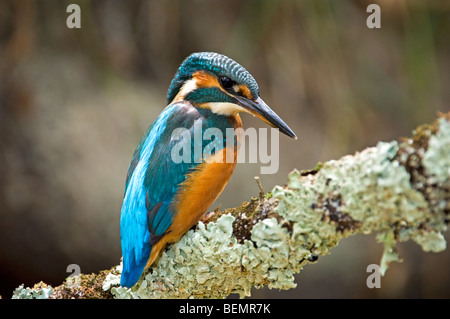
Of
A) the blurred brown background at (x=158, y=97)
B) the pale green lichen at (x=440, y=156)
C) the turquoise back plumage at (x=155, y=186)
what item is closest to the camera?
the pale green lichen at (x=440, y=156)

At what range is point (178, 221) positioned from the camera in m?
2.01

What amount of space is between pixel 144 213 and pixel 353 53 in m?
2.72

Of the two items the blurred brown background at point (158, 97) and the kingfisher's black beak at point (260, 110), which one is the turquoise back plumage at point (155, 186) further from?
the blurred brown background at point (158, 97)

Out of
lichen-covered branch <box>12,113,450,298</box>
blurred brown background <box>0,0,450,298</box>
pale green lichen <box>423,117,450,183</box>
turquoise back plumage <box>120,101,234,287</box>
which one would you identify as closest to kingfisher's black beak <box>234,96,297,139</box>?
turquoise back plumage <box>120,101,234,287</box>

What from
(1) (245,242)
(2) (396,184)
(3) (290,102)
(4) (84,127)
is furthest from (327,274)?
(2) (396,184)

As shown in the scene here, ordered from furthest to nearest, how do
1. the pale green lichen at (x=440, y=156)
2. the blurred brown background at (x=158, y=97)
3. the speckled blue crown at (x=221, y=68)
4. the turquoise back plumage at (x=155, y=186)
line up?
the blurred brown background at (x=158, y=97), the speckled blue crown at (x=221, y=68), the turquoise back plumage at (x=155, y=186), the pale green lichen at (x=440, y=156)

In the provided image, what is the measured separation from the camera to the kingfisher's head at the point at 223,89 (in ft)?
6.89

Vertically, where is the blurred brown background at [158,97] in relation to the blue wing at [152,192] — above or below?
above

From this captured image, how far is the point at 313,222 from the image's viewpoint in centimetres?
155

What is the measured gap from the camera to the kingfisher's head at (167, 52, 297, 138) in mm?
2102

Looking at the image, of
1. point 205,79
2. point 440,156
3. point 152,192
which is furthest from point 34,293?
point 440,156

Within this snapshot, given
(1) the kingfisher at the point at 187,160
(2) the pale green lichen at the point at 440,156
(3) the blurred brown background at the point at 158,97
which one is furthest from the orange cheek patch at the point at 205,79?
(3) the blurred brown background at the point at 158,97

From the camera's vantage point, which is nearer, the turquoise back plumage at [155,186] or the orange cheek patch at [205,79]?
the turquoise back plumage at [155,186]

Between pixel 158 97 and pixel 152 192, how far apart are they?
230cm
